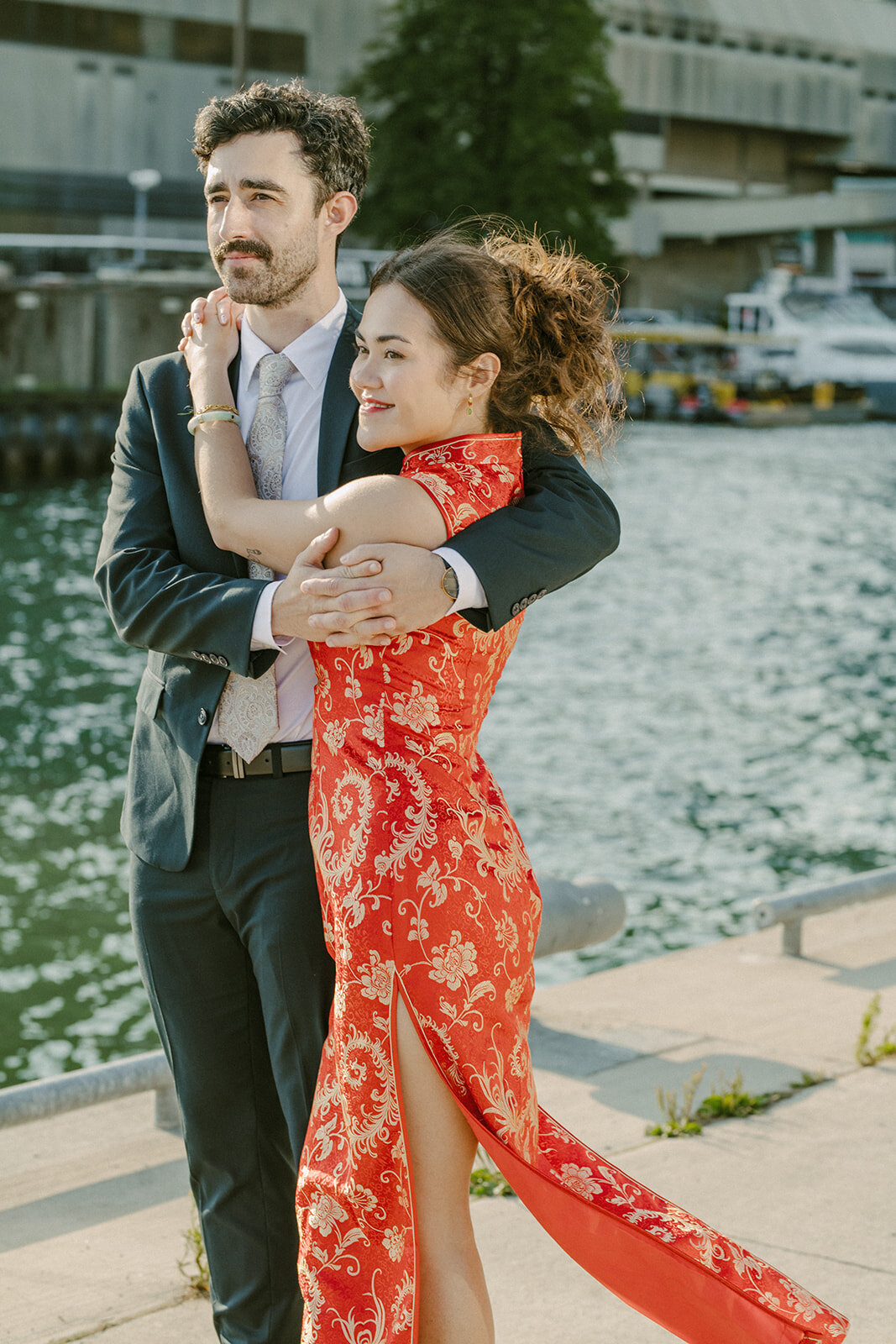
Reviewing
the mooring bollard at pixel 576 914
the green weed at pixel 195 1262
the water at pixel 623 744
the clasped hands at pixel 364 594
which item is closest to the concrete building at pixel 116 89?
the water at pixel 623 744

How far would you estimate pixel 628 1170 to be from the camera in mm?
3553

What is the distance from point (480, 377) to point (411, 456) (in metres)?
0.15

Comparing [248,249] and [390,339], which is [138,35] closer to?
[248,249]

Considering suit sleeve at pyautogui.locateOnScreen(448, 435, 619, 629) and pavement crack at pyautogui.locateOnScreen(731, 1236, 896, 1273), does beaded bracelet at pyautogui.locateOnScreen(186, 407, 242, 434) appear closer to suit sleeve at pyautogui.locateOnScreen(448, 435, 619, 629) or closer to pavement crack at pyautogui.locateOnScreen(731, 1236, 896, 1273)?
suit sleeve at pyautogui.locateOnScreen(448, 435, 619, 629)

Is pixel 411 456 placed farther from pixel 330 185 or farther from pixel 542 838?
pixel 542 838

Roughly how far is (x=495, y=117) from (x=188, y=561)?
131 feet

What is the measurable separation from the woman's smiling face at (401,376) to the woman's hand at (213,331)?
Answer: 12.2 inches

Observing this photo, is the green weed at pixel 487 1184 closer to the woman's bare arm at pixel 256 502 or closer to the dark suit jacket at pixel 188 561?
the dark suit jacket at pixel 188 561

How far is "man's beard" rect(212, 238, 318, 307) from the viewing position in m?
2.36

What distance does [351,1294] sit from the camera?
2068 millimetres

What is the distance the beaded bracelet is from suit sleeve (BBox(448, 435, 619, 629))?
0.42m

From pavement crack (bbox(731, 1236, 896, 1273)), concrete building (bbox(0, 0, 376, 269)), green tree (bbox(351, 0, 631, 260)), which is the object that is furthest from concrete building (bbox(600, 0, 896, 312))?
pavement crack (bbox(731, 1236, 896, 1273))

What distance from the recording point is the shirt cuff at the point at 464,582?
7.06 ft

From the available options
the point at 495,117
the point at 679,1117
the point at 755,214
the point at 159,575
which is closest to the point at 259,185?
the point at 159,575
